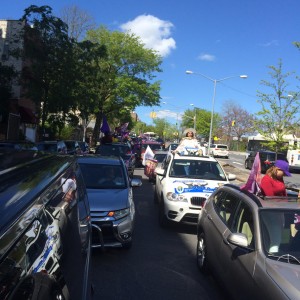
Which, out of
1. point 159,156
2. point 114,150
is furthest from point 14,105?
point 159,156

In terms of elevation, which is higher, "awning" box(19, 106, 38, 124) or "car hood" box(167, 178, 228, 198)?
"awning" box(19, 106, 38, 124)

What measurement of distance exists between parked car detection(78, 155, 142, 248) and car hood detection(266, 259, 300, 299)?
7.73ft

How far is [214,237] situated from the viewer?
17.0 ft

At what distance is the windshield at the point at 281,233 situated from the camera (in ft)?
12.4

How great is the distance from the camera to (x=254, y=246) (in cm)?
391

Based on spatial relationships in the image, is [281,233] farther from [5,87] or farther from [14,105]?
[14,105]

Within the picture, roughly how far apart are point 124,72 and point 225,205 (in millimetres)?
41193

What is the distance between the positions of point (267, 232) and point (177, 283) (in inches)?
72.5

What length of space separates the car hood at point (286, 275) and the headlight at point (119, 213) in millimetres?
3156

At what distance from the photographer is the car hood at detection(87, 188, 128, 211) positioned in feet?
20.8

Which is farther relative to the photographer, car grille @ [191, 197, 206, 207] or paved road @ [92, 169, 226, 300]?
car grille @ [191, 197, 206, 207]

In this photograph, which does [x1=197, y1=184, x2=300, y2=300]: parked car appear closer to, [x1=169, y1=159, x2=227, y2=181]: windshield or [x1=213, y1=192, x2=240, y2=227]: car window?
[x1=213, y1=192, x2=240, y2=227]: car window

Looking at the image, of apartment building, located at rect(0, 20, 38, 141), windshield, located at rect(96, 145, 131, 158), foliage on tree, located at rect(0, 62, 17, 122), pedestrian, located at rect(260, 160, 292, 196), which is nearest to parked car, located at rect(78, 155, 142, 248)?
pedestrian, located at rect(260, 160, 292, 196)

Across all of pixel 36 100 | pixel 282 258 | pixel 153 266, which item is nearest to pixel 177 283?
pixel 153 266
